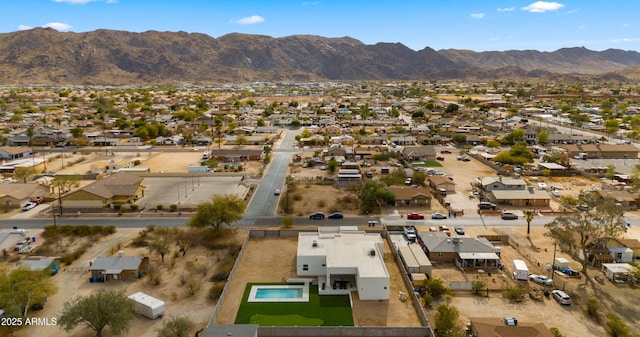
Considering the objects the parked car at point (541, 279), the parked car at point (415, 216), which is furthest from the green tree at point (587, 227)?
the parked car at point (415, 216)

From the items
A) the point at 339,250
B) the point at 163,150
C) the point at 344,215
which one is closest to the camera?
the point at 339,250

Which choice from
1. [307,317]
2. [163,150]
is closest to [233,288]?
[307,317]

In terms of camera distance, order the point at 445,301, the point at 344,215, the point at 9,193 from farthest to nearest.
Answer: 1. the point at 9,193
2. the point at 344,215
3. the point at 445,301

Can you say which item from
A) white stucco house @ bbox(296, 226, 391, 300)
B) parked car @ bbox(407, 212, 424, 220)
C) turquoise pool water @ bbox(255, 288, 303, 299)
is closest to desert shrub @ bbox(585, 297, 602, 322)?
white stucco house @ bbox(296, 226, 391, 300)

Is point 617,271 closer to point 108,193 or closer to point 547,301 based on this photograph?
point 547,301

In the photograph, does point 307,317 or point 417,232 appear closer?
point 307,317

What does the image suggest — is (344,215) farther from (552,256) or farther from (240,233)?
(552,256)

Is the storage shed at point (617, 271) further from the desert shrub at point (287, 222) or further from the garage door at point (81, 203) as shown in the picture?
the garage door at point (81, 203)
